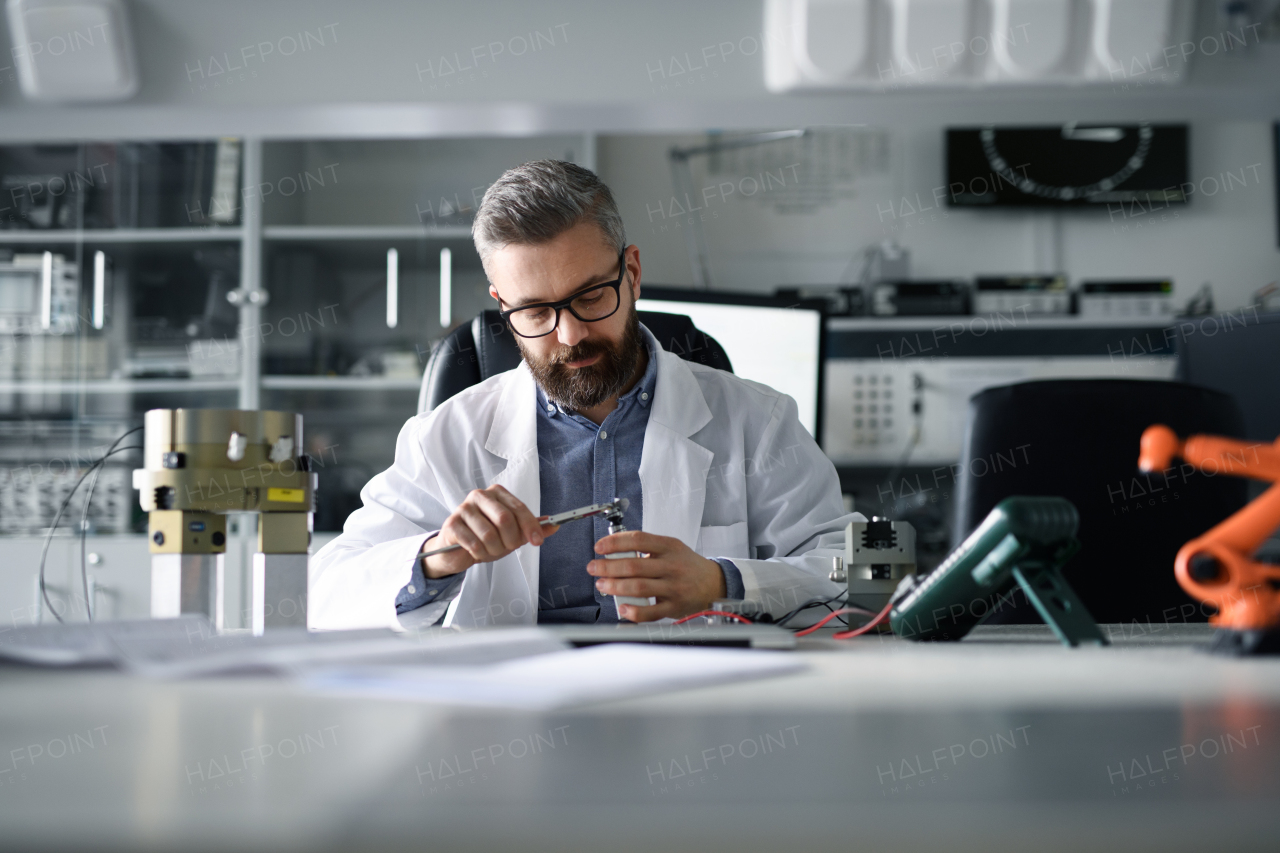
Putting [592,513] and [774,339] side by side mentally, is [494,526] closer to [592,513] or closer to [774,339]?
[592,513]

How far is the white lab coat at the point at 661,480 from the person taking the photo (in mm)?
1592

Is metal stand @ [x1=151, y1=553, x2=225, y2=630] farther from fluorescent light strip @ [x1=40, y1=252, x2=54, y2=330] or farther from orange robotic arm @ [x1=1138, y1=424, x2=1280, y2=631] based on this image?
fluorescent light strip @ [x1=40, y1=252, x2=54, y2=330]

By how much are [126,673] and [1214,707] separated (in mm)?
542

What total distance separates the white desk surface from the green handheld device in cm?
25

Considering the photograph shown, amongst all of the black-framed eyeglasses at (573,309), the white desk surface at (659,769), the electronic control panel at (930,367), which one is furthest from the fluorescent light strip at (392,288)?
the white desk surface at (659,769)

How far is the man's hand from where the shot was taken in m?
1.15

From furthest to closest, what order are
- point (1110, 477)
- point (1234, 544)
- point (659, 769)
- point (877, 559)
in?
point (1110, 477), point (877, 559), point (1234, 544), point (659, 769)

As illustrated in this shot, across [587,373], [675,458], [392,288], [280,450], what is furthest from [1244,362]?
[392,288]

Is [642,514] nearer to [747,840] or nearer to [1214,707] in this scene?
[1214,707]

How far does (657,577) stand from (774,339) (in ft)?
4.50

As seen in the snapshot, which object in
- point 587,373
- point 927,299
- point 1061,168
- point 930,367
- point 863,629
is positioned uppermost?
point 1061,168

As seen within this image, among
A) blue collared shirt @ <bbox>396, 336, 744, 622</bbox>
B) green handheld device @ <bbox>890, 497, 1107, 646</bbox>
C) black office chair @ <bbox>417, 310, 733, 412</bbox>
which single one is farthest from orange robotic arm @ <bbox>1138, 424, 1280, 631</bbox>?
black office chair @ <bbox>417, 310, 733, 412</bbox>

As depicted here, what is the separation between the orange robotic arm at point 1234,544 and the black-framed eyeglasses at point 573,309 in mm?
1017

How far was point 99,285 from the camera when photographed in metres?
3.27
